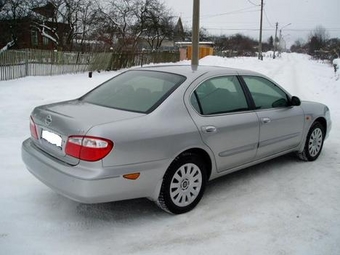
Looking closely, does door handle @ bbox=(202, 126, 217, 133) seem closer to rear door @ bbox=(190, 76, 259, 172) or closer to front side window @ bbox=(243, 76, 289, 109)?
rear door @ bbox=(190, 76, 259, 172)

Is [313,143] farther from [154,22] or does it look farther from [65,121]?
[154,22]

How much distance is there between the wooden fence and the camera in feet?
50.3

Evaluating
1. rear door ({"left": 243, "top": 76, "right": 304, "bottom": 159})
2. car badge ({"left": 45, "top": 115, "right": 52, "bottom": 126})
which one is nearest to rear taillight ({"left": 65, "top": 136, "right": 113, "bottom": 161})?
car badge ({"left": 45, "top": 115, "right": 52, "bottom": 126})

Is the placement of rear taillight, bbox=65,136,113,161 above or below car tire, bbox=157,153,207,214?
above

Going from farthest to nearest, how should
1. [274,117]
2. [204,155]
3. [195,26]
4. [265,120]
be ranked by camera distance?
[195,26] → [274,117] → [265,120] → [204,155]

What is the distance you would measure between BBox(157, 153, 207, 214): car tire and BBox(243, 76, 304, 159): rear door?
102 cm

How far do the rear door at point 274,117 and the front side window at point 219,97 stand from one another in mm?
228

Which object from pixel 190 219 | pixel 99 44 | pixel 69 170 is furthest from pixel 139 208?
pixel 99 44

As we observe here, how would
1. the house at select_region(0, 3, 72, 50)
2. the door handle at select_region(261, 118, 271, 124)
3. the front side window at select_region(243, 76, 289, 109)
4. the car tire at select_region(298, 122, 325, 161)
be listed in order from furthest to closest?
the house at select_region(0, 3, 72, 50), the car tire at select_region(298, 122, 325, 161), the front side window at select_region(243, 76, 289, 109), the door handle at select_region(261, 118, 271, 124)

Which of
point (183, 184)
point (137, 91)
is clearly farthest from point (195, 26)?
point (183, 184)

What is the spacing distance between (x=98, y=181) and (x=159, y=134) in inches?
26.8

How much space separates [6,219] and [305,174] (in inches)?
142

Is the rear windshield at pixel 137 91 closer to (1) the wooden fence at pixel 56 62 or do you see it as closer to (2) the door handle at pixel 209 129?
(2) the door handle at pixel 209 129

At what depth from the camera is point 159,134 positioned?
10.3 ft
